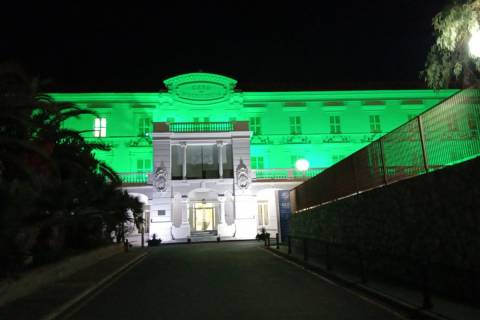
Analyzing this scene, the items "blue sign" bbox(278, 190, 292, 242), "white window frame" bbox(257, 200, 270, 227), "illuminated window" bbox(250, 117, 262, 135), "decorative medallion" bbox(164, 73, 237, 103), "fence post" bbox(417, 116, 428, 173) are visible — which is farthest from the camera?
"illuminated window" bbox(250, 117, 262, 135)

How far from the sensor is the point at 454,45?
11.4m

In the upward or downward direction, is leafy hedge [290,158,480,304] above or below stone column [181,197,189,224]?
below

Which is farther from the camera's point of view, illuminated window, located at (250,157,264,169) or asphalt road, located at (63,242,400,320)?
illuminated window, located at (250,157,264,169)

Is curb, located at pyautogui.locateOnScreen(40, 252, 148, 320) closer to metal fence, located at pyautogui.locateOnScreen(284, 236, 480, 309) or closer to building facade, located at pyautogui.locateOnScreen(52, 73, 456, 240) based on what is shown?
metal fence, located at pyautogui.locateOnScreen(284, 236, 480, 309)

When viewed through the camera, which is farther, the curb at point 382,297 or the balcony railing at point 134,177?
the balcony railing at point 134,177

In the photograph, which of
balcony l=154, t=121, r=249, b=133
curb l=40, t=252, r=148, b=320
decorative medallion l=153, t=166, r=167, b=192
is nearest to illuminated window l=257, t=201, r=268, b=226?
balcony l=154, t=121, r=249, b=133

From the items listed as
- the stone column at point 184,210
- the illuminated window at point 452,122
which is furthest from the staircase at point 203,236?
the illuminated window at point 452,122

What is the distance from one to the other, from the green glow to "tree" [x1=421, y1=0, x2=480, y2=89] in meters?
25.4

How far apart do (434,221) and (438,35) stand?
6216 millimetres

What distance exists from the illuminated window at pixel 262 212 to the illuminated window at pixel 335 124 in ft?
33.5

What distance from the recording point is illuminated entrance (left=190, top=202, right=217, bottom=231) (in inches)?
1401

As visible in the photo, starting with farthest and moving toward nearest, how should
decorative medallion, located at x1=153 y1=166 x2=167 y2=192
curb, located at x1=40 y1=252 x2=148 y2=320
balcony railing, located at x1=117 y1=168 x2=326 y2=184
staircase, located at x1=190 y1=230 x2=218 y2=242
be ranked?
balcony railing, located at x1=117 y1=168 x2=326 y2=184 → decorative medallion, located at x1=153 y1=166 x2=167 y2=192 → staircase, located at x1=190 y1=230 x2=218 y2=242 → curb, located at x1=40 y1=252 x2=148 y2=320

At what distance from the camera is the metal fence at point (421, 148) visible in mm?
7600

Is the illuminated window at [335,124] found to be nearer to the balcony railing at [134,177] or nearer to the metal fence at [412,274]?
the balcony railing at [134,177]
